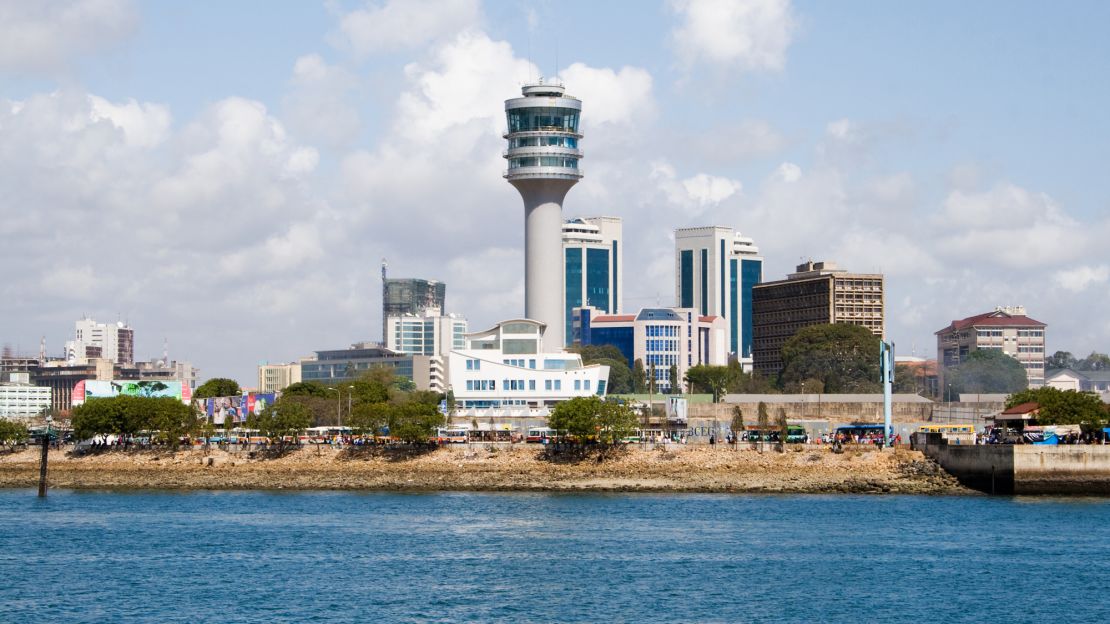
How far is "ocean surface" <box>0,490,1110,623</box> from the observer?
64.2 meters

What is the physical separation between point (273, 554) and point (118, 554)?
8.12 metres

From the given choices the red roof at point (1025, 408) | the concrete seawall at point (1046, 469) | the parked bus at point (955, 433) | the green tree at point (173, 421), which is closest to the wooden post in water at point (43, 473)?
the green tree at point (173, 421)

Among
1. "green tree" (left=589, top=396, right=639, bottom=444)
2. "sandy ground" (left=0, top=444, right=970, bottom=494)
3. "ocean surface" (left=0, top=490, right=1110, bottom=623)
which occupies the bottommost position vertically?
"ocean surface" (left=0, top=490, right=1110, bottom=623)

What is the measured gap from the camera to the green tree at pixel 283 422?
124 metres

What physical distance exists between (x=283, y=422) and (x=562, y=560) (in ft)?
170

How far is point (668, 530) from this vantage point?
88.1 m

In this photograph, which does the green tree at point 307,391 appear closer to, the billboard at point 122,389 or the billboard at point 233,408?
the billboard at point 122,389

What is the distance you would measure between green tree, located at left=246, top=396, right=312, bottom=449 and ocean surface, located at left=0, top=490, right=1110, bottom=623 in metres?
16.3

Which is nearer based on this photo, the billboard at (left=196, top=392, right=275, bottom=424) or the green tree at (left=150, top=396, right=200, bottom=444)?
the green tree at (left=150, top=396, right=200, bottom=444)

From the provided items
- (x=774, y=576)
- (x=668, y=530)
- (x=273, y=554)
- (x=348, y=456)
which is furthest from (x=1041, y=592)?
(x=348, y=456)

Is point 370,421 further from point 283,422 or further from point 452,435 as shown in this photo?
point 452,435

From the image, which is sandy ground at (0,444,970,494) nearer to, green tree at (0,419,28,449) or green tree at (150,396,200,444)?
green tree at (150,396,200,444)

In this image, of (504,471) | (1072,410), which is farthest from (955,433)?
(504,471)

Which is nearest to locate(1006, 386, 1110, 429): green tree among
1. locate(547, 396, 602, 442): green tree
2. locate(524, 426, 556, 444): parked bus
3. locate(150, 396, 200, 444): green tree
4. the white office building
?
locate(547, 396, 602, 442): green tree
